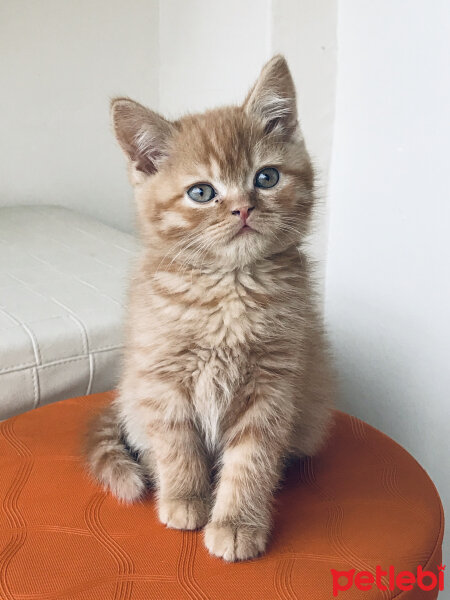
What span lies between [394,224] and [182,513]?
2.50 ft

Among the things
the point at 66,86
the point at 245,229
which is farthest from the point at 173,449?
the point at 66,86

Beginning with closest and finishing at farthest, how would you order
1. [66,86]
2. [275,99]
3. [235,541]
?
[235,541] < [275,99] < [66,86]

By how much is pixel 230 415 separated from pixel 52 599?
1.09 ft

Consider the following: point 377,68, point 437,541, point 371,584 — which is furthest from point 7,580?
point 377,68

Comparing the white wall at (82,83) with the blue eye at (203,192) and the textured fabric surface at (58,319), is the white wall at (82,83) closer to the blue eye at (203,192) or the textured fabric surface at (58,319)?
the textured fabric surface at (58,319)

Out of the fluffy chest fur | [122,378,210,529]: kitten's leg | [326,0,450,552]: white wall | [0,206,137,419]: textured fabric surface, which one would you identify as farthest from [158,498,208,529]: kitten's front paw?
[326,0,450,552]: white wall

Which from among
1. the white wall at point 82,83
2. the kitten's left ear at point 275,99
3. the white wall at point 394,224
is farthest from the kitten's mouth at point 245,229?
the white wall at point 82,83

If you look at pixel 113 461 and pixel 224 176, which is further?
pixel 113 461

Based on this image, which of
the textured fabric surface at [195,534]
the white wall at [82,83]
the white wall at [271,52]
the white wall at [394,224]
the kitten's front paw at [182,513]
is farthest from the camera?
the white wall at [82,83]

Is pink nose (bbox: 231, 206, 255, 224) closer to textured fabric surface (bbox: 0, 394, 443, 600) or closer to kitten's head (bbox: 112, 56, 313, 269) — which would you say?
kitten's head (bbox: 112, 56, 313, 269)

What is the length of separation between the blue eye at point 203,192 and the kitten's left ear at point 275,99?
143 millimetres

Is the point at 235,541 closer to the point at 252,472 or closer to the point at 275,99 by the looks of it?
the point at 252,472

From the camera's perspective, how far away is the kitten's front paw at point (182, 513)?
873 millimetres

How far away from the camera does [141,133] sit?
2.99ft
